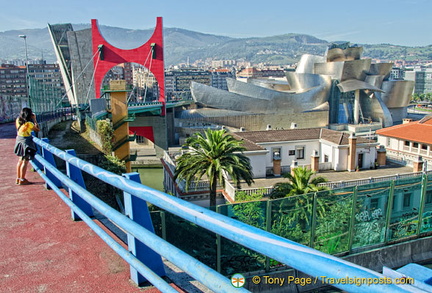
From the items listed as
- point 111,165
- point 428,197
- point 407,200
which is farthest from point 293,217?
point 428,197

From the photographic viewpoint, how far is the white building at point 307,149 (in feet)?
82.0

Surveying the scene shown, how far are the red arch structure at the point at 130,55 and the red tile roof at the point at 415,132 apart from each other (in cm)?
2375

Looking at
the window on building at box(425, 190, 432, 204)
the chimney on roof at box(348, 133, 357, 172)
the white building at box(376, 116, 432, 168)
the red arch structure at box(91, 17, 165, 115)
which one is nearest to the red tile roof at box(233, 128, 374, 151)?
the chimney on roof at box(348, 133, 357, 172)

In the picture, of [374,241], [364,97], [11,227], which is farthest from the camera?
[364,97]

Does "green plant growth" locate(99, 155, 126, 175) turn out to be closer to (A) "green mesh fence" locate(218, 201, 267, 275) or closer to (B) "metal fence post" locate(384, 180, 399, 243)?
(A) "green mesh fence" locate(218, 201, 267, 275)

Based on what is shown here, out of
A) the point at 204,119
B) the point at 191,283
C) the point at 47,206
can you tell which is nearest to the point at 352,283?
the point at 191,283

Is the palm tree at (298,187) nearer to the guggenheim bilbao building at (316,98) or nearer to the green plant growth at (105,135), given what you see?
the green plant growth at (105,135)

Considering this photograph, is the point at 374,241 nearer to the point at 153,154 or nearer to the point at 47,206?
the point at 47,206

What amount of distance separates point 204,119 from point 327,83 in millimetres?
15882

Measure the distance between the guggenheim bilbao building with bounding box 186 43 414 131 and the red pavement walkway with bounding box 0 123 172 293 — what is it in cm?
3849

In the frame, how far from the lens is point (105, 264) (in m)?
3.09

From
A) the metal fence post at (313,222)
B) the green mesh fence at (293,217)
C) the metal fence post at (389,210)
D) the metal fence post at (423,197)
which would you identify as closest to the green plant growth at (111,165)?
the green mesh fence at (293,217)

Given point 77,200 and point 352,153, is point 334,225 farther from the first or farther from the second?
point 352,153

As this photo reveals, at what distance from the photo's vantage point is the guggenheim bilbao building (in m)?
44.6
